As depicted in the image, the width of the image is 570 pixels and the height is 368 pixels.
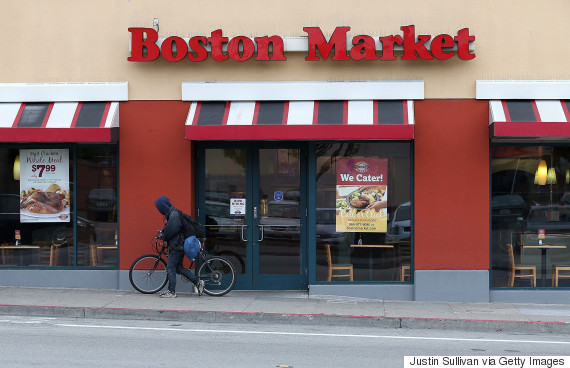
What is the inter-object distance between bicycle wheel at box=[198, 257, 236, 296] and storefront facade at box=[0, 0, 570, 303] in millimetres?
559

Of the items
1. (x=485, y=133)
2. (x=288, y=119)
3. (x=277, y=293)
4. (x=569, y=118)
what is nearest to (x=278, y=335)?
(x=277, y=293)

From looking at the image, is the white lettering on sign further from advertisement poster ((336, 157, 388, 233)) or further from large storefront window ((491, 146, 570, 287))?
large storefront window ((491, 146, 570, 287))

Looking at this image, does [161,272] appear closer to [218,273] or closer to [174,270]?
[174,270]

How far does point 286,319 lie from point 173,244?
102 inches

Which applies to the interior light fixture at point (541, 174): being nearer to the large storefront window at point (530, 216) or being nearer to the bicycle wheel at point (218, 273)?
the large storefront window at point (530, 216)

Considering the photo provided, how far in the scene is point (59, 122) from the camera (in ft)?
42.9

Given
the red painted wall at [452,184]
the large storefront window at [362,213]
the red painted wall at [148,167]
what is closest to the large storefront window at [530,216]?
the red painted wall at [452,184]

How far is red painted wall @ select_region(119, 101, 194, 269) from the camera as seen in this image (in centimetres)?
1341

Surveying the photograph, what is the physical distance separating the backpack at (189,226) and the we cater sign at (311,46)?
2810 millimetres

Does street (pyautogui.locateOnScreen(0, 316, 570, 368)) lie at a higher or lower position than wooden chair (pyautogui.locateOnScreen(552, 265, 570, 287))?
lower

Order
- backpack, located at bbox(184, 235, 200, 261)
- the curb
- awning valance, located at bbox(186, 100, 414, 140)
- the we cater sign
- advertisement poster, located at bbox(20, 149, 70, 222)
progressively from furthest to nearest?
advertisement poster, located at bbox(20, 149, 70, 222)
the we cater sign
backpack, located at bbox(184, 235, 200, 261)
awning valance, located at bbox(186, 100, 414, 140)
the curb

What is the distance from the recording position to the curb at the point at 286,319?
1098 cm

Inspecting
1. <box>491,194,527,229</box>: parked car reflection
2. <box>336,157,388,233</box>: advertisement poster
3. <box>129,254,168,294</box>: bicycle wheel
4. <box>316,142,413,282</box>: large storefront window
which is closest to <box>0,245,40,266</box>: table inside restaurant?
<box>129,254,168,294</box>: bicycle wheel

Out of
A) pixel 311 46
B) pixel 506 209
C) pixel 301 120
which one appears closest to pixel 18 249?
pixel 301 120
